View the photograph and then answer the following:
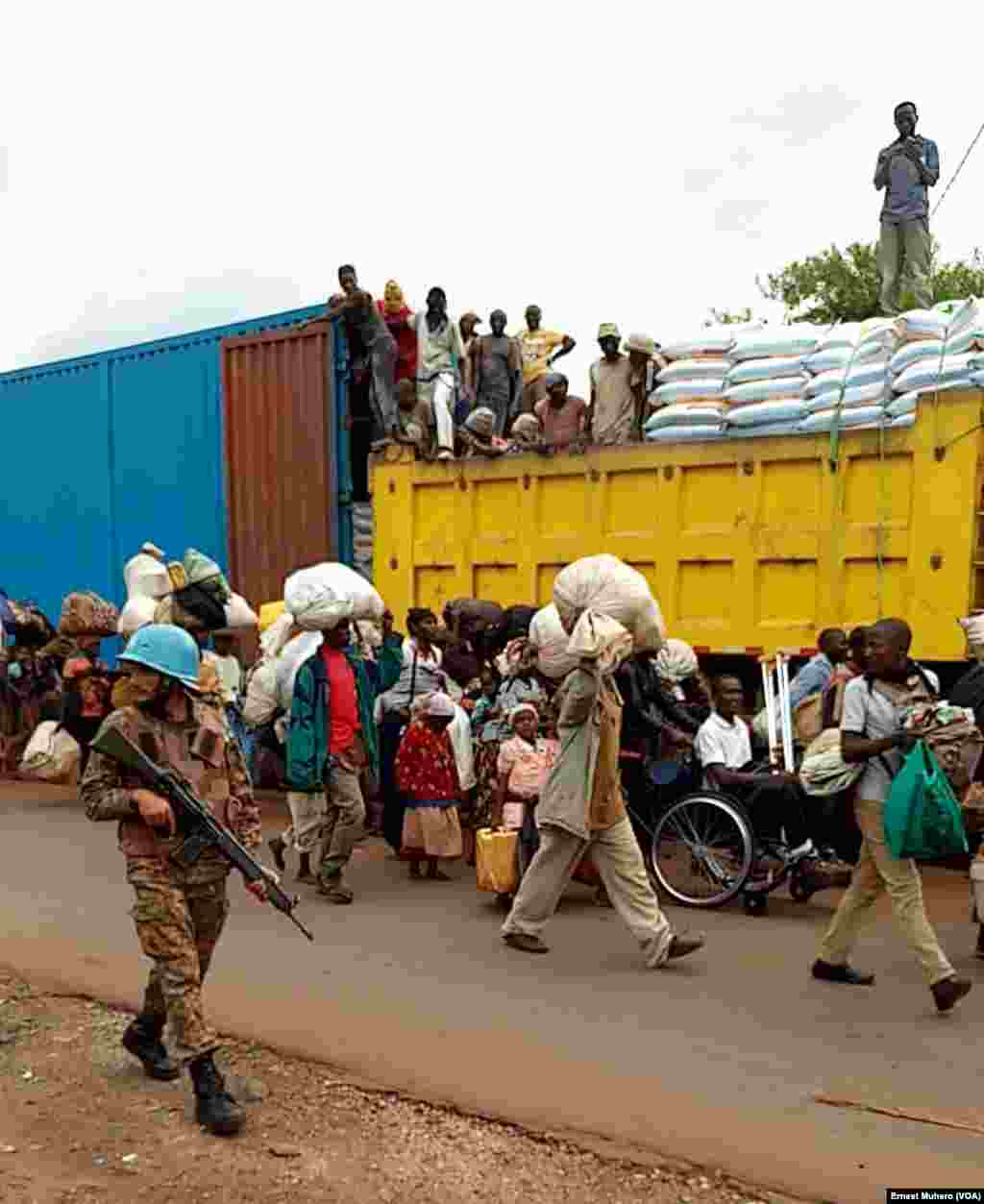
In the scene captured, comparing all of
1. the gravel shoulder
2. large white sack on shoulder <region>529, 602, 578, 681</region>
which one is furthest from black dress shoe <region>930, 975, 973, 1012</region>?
large white sack on shoulder <region>529, 602, 578, 681</region>

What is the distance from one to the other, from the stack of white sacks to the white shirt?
173 centimetres

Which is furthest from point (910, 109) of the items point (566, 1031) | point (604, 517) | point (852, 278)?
point (852, 278)

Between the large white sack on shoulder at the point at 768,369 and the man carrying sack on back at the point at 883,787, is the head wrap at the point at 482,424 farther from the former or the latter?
the man carrying sack on back at the point at 883,787

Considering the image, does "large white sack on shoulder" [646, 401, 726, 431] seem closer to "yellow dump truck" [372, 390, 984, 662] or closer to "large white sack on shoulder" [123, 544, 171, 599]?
"yellow dump truck" [372, 390, 984, 662]

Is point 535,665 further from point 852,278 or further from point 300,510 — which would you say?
point 852,278

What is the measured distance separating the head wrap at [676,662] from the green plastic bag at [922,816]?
2502mm

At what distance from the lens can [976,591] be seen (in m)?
7.00

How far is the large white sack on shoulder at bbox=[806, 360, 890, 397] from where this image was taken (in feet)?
23.8

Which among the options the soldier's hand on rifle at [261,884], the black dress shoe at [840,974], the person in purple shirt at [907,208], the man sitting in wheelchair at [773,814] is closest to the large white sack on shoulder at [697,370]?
the man sitting in wheelchair at [773,814]

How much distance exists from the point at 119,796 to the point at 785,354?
497 cm

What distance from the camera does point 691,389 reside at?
7996 mm

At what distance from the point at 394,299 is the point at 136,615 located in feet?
10.4

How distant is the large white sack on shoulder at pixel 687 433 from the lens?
7859 mm

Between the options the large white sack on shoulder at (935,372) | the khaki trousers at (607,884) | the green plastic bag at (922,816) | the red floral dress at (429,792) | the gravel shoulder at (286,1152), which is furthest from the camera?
the red floral dress at (429,792)
